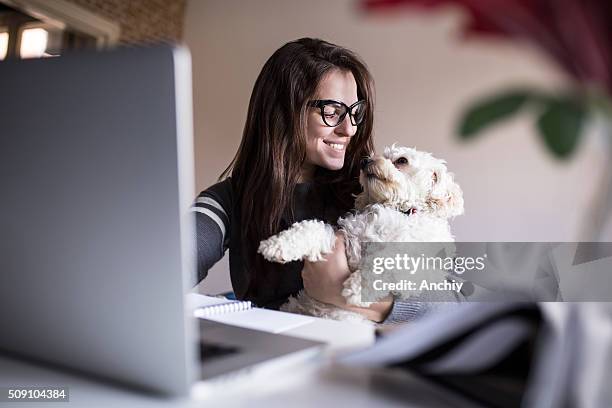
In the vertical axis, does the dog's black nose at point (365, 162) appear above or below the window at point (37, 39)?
below

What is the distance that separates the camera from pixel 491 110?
0.29m

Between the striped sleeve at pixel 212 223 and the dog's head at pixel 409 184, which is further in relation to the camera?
the dog's head at pixel 409 184

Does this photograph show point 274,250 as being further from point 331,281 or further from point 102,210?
point 102,210

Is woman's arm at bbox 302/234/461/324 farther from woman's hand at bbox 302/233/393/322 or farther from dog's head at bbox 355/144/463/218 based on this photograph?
dog's head at bbox 355/144/463/218

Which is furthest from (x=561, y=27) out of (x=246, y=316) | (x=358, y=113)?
(x=358, y=113)

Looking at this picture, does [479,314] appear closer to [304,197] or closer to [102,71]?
[102,71]

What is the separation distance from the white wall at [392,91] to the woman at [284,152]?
852 mm

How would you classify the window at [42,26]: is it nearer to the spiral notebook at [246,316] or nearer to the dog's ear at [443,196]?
the dog's ear at [443,196]

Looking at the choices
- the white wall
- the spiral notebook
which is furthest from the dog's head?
the white wall

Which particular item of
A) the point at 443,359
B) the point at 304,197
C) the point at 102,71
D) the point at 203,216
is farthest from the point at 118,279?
the point at 304,197

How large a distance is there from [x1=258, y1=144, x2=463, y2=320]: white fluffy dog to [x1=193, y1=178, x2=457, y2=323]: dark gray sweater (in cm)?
8

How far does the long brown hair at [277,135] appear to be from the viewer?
1.49m

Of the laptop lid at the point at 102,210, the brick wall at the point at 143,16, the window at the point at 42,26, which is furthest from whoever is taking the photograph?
the brick wall at the point at 143,16

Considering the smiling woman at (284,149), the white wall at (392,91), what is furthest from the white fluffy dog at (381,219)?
the white wall at (392,91)
